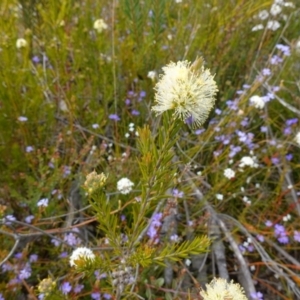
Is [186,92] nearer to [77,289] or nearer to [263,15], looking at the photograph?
[77,289]

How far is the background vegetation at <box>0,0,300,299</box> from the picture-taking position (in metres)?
1.58

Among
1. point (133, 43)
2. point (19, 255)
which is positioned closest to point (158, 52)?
point (133, 43)

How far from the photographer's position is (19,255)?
1.53 m

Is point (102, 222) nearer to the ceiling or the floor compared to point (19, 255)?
nearer to the floor

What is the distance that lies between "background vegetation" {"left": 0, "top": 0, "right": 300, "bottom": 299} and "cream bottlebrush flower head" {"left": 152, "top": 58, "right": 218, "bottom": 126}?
0.50 metres

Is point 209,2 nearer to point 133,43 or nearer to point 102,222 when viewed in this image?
point 133,43

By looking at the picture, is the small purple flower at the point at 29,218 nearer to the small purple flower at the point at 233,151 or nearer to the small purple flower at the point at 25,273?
the small purple flower at the point at 25,273

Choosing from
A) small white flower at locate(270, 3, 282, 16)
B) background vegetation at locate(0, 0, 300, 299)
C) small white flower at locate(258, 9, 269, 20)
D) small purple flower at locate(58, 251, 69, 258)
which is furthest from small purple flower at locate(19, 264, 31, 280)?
small white flower at locate(258, 9, 269, 20)

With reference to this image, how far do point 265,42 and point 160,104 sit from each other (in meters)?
1.80

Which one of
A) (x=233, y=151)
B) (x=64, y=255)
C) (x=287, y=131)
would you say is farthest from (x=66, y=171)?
(x=287, y=131)

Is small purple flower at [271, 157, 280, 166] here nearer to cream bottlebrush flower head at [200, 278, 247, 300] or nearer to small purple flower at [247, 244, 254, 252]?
small purple flower at [247, 244, 254, 252]

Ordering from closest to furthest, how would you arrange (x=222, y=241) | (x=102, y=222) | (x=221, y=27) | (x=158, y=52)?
(x=102, y=222) < (x=222, y=241) < (x=158, y=52) < (x=221, y=27)

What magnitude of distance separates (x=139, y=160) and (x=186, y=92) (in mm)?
637

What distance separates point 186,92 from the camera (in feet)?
2.61
